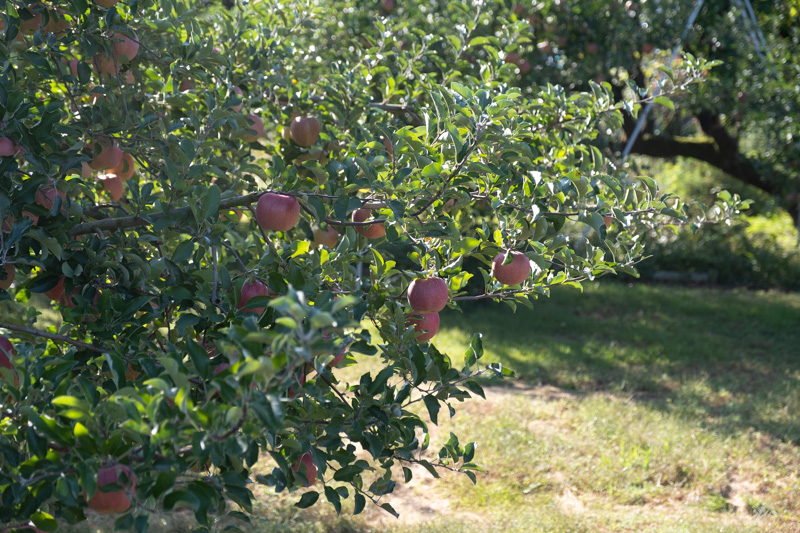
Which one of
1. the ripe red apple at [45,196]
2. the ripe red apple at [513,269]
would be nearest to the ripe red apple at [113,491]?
the ripe red apple at [45,196]

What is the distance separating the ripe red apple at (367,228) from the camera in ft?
6.22

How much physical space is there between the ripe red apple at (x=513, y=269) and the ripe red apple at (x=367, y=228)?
334 millimetres

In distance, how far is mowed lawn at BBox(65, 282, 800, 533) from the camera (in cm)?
319

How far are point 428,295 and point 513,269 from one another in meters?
0.23

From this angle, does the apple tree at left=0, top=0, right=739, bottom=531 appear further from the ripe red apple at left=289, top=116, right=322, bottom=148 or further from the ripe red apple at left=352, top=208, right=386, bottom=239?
the ripe red apple at left=289, top=116, right=322, bottom=148

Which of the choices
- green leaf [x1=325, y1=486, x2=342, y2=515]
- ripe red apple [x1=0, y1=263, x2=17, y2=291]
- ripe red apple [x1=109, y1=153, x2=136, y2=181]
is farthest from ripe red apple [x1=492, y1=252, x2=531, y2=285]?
ripe red apple [x1=109, y1=153, x2=136, y2=181]

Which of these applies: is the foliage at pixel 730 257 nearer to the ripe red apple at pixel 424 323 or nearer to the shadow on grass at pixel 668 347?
the shadow on grass at pixel 668 347

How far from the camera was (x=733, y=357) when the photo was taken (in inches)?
231

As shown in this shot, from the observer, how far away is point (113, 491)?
1157 millimetres

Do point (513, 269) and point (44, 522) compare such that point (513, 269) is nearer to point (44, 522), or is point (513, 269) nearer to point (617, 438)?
point (44, 522)

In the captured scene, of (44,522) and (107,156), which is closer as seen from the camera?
(44,522)

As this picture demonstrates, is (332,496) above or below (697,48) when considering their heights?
below

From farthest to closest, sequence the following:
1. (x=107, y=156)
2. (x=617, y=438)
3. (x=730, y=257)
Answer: (x=730, y=257) < (x=617, y=438) < (x=107, y=156)

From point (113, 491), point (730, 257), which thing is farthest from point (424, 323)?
point (730, 257)
